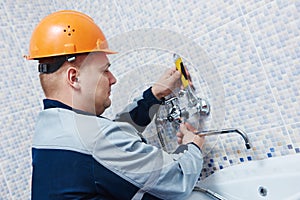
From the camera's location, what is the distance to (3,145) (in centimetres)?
146

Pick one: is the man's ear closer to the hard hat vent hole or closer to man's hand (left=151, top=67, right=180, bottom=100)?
the hard hat vent hole

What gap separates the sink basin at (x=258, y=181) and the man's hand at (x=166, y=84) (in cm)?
33

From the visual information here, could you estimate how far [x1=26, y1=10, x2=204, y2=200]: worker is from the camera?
85 centimetres

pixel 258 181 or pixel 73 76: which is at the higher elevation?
pixel 73 76

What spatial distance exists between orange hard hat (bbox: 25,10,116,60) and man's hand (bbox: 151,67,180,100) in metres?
0.22

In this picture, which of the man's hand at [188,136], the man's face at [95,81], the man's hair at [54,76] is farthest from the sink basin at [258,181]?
the man's hair at [54,76]

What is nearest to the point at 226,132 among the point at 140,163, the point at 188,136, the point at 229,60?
the point at 188,136

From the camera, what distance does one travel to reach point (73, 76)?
93 cm

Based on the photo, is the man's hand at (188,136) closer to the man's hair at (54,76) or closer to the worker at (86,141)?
the worker at (86,141)

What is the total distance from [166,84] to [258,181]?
41cm

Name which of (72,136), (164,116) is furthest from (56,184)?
(164,116)

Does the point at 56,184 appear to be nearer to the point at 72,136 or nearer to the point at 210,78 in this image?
the point at 72,136

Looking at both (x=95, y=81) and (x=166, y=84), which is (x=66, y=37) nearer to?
(x=95, y=81)

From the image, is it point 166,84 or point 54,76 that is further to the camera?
point 166,84
